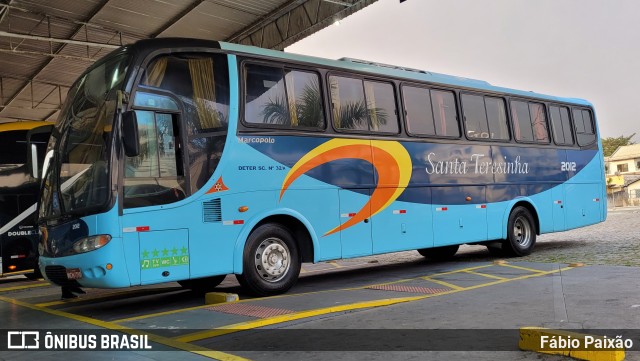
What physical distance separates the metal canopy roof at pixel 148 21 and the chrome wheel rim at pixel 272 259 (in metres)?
8.80

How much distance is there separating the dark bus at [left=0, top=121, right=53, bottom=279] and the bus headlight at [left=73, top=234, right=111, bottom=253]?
20.3 feet

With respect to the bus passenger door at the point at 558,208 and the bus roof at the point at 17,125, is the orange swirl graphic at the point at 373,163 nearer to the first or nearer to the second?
the bus passenger door at the point at 558,208

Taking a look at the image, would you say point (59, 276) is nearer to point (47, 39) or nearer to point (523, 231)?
point (523, 231)

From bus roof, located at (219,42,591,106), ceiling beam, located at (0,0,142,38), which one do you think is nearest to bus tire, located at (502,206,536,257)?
bus roof, located at (219,42,591,106)

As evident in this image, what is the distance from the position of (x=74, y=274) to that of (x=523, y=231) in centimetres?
922

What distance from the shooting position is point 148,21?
18.0 metres

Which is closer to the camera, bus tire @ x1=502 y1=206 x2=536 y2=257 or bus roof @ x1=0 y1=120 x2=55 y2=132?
bus tire @ x1=502 y1=206 x2=536 y2=257

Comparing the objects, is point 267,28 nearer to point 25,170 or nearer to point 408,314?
point 25,170

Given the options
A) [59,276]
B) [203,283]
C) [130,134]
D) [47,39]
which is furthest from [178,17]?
[59,276]

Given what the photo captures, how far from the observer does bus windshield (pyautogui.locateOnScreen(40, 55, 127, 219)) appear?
22.3ft

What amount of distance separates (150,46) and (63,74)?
63.4 feet

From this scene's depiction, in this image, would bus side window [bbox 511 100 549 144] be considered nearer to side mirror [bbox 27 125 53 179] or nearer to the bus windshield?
the bus windshield

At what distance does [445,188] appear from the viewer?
10.6 metres

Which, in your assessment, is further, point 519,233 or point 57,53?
point 57,53
